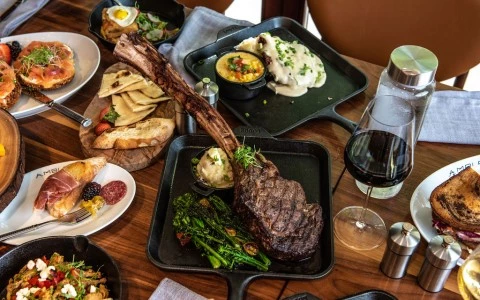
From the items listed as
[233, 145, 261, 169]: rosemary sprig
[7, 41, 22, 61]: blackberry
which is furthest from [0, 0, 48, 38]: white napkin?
[233, 145, 261, 169]: rosemary sprig

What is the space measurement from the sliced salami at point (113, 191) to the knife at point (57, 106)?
281 mm

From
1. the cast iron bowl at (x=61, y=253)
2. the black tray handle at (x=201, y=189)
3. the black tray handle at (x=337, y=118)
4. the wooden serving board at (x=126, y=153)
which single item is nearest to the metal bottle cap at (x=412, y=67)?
the black tray handle at (x=337, y=118)

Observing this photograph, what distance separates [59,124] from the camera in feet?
6.11

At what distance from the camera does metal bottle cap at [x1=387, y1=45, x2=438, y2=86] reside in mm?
1515

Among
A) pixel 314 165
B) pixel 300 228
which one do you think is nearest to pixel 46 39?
pixel 314 165

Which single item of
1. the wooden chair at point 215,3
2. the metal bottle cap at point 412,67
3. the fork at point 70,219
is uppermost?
the metal bottle cap at point 412,67

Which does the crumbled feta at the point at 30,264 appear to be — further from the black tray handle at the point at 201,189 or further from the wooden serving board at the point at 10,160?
the black tray handle at the point at 201,189

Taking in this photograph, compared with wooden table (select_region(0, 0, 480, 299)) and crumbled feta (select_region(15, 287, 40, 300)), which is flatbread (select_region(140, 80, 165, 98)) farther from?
crumbled feta (select_region(15, 287, 40, 300))

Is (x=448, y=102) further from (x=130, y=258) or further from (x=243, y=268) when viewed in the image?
(x=130, y=258)

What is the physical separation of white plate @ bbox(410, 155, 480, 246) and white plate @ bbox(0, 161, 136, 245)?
2.74 feet

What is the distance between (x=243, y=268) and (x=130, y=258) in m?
0.32

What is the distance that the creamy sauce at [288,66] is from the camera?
195 centimetres

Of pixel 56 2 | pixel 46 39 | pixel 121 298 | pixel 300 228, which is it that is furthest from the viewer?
pixel 56 2

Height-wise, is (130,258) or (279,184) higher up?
(279,184)
